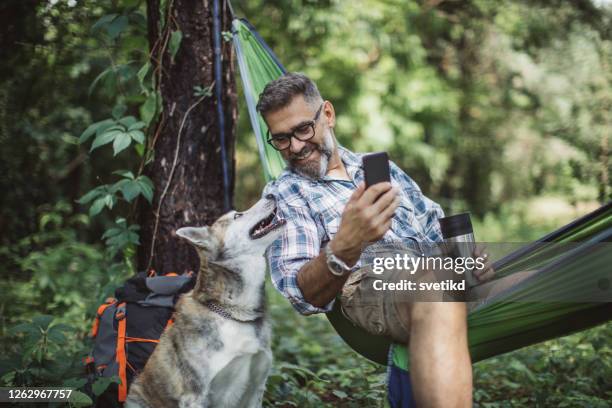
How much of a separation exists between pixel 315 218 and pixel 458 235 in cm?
58

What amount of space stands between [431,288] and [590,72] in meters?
7.30

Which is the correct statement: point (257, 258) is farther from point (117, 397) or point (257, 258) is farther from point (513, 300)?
point (513, 300)

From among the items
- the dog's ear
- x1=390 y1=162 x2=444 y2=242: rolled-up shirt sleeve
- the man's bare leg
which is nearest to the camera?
the man's bare leg

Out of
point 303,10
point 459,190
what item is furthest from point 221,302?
point 459,190

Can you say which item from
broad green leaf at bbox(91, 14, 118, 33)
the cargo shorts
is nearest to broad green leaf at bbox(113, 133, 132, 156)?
broad green leaf at bbox(91, 14, 118, 33)

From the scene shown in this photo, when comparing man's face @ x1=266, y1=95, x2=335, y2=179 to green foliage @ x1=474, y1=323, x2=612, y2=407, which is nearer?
man's face @ x1=266, y1=95, x2=335, y2=179

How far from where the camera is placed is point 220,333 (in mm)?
2260

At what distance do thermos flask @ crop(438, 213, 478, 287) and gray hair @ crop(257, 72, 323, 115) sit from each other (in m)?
0.75

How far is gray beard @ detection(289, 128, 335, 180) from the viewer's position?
2.38 m

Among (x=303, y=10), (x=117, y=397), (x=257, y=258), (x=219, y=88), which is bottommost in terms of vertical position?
(x=117, y=397)

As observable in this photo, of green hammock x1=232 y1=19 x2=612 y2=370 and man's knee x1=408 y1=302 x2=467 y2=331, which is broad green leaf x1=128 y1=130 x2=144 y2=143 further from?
man's knee x1=408 y1=302 x2=467 y2=331

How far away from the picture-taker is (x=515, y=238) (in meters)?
8.88

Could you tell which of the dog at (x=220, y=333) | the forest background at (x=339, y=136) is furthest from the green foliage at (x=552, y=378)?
the dog at (x=220, y=333)

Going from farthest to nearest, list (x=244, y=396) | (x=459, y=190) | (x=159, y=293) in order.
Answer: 1. (x=459, y=190)
2. (x=159, y=293)
3. (x=244, y=396)
